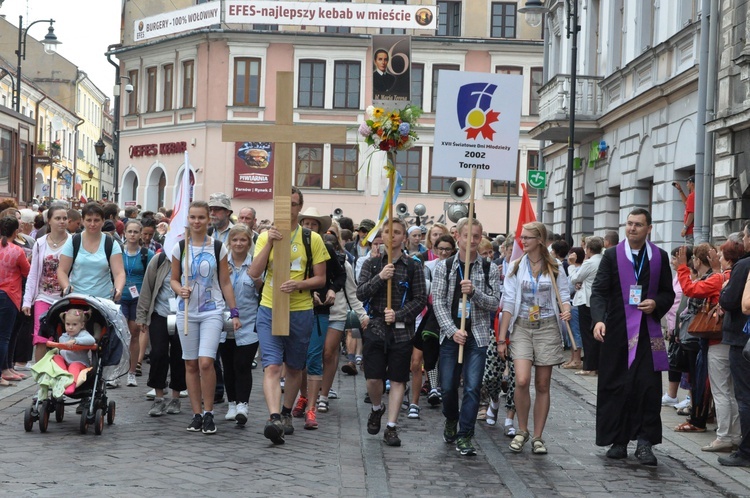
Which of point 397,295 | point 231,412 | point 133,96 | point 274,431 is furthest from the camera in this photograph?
point 133,96

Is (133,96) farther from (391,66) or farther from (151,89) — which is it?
(391,66)

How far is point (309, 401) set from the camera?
10.7 metres

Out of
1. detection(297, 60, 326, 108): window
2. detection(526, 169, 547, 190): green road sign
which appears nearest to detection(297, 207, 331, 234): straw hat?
detection(526, 169, 547, 190): green road sign

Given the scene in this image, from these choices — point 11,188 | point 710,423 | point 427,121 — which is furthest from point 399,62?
point 710,423

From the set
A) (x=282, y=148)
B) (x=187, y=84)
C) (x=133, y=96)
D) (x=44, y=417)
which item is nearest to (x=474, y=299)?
(x=282, y=148)

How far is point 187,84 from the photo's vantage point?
53.4 metres

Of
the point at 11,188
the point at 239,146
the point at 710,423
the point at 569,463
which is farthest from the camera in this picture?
the point at 239,146

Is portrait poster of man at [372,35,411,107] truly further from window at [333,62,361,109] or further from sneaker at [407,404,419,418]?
sneaker at [407,404,419,418]

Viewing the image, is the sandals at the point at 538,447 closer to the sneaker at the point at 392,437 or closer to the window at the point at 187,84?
the sneaker at the point at 392,437

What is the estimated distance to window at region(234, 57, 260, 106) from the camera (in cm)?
5231

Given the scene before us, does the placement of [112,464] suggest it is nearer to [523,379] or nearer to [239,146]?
[523,379]

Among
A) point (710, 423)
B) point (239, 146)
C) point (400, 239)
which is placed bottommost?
point (710, 423)

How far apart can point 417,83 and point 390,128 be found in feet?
141

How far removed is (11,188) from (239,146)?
20926 millimetres
